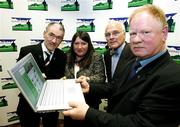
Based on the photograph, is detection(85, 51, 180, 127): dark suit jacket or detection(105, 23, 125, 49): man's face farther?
detection(105, 23, 125, 49): man's face

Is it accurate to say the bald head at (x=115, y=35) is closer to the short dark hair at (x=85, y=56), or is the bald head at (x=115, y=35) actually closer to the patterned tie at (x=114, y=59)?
the patterned tie at (x=114, y=59)

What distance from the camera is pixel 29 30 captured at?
10.8ft

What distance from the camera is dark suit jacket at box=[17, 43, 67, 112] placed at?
2.17 m

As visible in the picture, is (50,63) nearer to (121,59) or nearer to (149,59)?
(121,59)

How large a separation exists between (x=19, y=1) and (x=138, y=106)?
2.79m

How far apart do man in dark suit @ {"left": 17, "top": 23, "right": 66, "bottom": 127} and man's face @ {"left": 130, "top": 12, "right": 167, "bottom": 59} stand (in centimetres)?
131

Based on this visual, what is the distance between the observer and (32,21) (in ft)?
10.9

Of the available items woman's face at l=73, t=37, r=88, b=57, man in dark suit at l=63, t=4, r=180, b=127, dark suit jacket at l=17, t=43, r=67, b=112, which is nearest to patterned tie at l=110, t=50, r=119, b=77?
woman's face at l=73, t=37, r=88, b=57

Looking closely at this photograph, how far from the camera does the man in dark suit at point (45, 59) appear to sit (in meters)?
2.16

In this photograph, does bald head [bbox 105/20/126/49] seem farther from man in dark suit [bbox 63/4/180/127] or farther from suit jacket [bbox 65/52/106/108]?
man in dark suit [bbox 63/4/180/127]

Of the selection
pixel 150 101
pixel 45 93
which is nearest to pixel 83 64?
pixel 45 93

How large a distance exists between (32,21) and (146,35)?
2669 millimetres

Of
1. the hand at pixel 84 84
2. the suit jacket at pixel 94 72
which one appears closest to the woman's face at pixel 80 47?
the suit jacket at pixel 94 72

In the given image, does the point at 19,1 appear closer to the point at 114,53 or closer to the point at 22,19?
the point at 22,19
